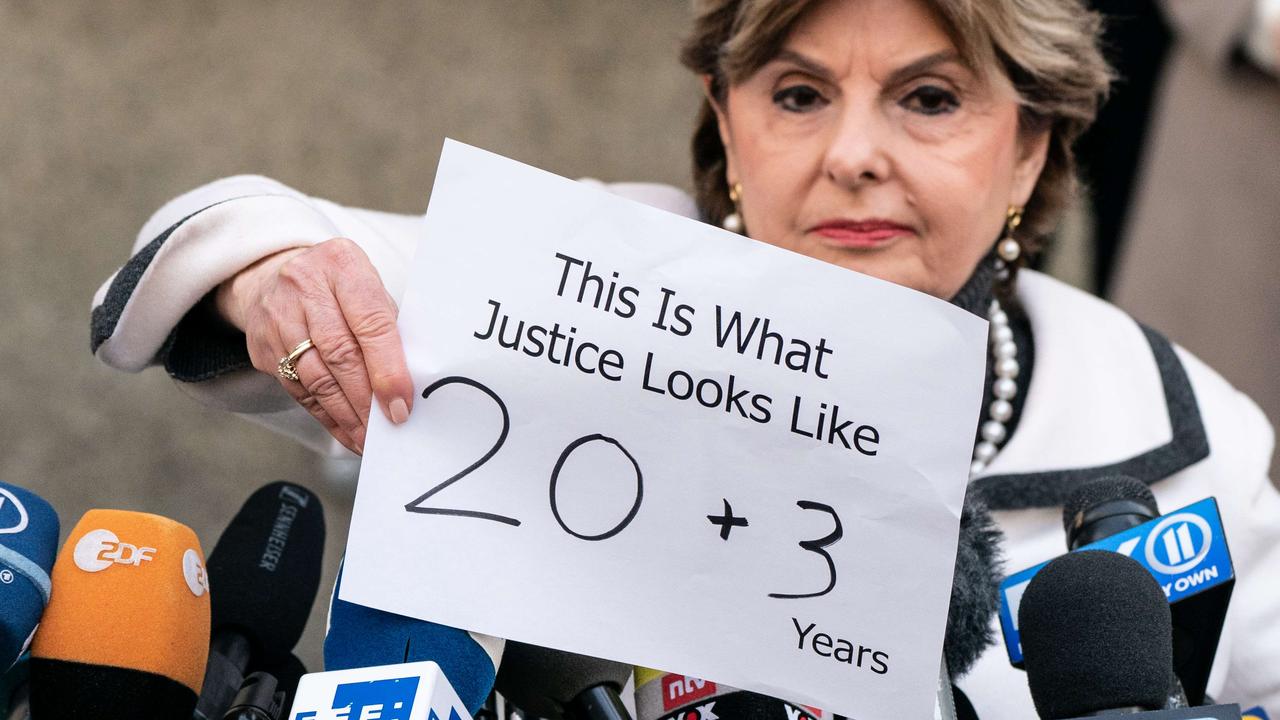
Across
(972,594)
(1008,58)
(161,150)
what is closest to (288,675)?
(972,594)

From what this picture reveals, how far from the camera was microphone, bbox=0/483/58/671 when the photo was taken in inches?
31.6

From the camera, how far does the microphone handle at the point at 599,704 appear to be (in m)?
0.92

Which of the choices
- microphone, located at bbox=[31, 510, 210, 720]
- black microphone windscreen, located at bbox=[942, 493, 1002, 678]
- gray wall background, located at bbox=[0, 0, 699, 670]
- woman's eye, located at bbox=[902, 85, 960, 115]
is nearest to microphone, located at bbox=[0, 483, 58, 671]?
microphone, located at bbox=[31, 510, 210, 720]

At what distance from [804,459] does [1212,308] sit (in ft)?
7.77

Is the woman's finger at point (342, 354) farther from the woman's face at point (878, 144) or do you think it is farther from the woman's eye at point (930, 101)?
the woman's eye at point (930, 101)

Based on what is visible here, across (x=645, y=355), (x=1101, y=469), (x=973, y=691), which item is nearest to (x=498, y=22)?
(x=1101, y=469)

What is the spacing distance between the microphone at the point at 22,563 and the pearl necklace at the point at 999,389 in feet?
3.49

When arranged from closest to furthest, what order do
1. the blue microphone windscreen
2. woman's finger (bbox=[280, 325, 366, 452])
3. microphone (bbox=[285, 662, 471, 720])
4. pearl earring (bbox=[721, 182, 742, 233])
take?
microphone (bbox=[285, 662, 471, 720]) < the blue microphone windscreen < woman's finger (bbox=[280, 325, 366, 452]) < pearl earring (bbox=[721, 182, 742, 233])

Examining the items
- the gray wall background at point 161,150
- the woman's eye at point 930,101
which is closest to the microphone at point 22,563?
the woman's eye at point 930,101

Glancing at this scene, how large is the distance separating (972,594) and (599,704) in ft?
0.98

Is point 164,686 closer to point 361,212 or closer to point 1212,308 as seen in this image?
point 361,212

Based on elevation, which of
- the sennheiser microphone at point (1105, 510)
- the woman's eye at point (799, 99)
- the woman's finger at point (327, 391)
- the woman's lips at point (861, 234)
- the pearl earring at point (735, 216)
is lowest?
the woman's finger at point (327, 391)

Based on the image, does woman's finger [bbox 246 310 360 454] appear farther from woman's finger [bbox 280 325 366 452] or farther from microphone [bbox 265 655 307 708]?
microphone [bbox 265 655 307 708]

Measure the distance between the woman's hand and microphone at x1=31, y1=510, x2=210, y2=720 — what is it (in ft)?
0.45
